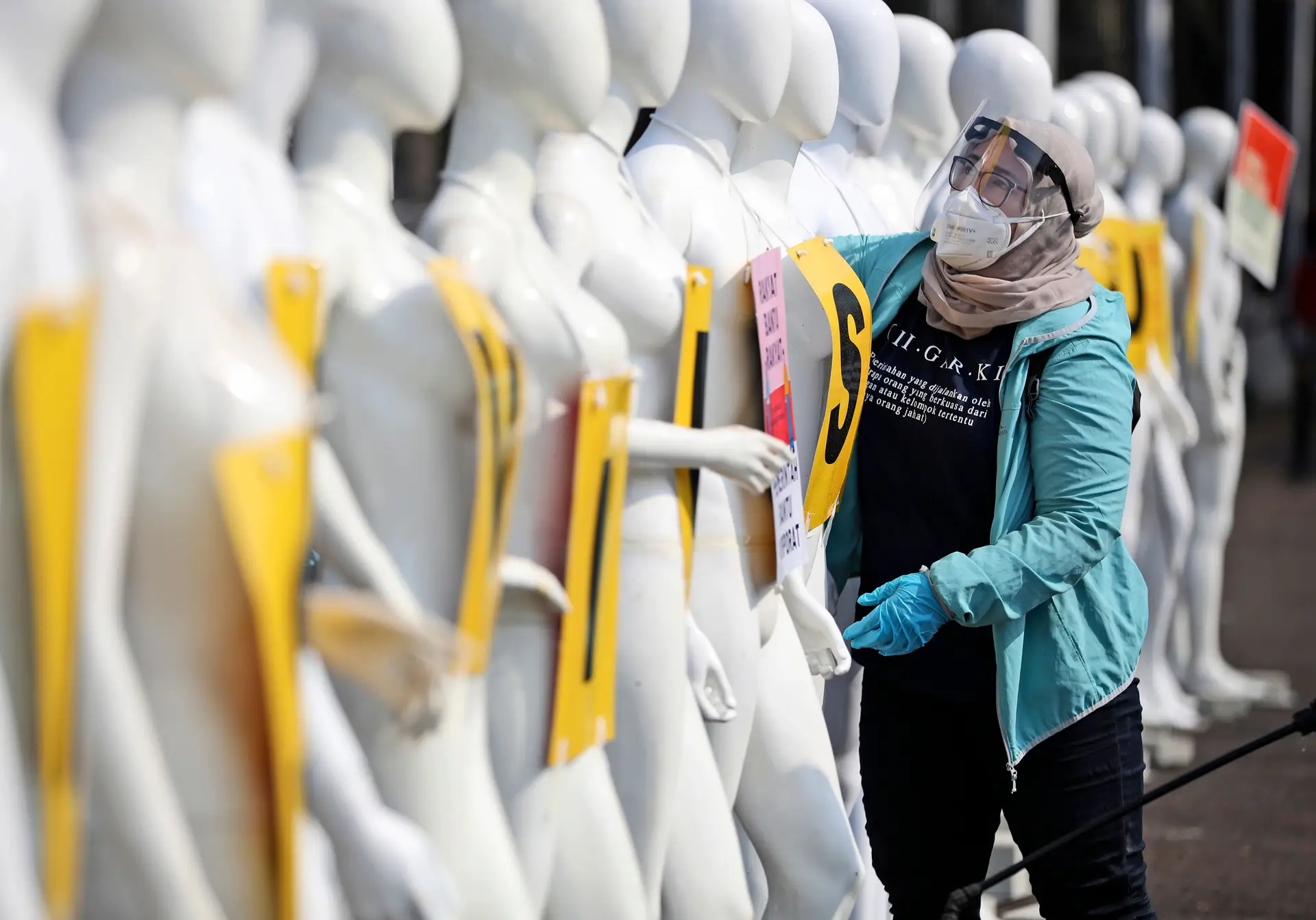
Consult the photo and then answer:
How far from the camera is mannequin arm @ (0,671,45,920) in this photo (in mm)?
1640

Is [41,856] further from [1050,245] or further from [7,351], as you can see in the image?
[1050,245]

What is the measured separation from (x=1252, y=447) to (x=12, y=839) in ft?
59.8

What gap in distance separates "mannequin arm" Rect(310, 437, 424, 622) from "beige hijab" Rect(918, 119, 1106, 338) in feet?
4.49

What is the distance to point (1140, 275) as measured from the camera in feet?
21.7

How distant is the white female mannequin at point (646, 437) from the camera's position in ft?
9.52

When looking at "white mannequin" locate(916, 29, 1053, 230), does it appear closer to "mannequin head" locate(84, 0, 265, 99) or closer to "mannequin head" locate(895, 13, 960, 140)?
"mannequin head" locate(895, 13, 960, 140)

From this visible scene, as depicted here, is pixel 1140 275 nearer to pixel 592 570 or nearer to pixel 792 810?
pixel 792 810

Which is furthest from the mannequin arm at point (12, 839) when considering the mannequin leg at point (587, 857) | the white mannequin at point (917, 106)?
the white mannequin at point (917, 106)

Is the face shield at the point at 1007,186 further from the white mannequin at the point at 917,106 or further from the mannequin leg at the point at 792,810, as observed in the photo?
the white mannequin at the point at 917,106

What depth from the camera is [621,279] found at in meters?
2.90

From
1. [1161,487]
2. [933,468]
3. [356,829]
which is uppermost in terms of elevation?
[356,829]

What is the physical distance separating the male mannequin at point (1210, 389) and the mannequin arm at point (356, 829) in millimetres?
6098

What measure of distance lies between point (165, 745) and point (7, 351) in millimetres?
385

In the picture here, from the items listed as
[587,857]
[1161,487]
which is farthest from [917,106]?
[587,857]
